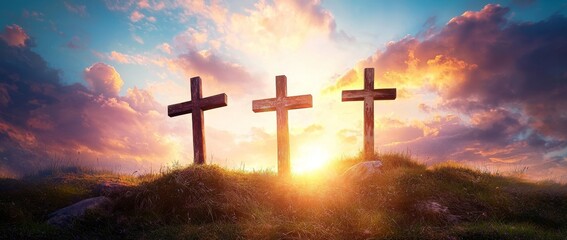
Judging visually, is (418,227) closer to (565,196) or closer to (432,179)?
(432,179)

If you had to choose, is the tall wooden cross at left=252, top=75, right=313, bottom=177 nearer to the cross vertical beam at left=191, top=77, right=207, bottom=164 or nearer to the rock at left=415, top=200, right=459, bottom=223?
the cross vertical beam at left=191, top=77, right=207, bottom=164

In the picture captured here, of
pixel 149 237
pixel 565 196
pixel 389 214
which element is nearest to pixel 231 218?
pixel 149 237

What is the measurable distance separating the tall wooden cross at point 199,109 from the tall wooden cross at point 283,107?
1766 millimetres

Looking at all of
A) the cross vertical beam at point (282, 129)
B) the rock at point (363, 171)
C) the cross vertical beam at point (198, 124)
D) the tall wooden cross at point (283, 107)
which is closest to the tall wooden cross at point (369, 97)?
the rock at point (363, 171)

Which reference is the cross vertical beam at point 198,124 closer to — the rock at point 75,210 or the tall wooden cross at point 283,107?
the tall wooden cross at point 283,107

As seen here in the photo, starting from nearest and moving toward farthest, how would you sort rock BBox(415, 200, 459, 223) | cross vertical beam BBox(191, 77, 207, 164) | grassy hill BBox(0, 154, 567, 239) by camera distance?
grassy hill BBox(0, 154, 567, 239)
rock BBox(415, 200, 459, 223)
cross vertical beam BBox(191, 77, 207, 164)

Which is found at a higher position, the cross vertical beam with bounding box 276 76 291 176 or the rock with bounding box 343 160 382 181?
the cross vertical beam with bounding box 276 76 291 176

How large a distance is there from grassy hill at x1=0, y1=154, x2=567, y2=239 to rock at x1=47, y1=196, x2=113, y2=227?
0.27 meters

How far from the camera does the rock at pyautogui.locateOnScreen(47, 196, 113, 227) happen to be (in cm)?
928

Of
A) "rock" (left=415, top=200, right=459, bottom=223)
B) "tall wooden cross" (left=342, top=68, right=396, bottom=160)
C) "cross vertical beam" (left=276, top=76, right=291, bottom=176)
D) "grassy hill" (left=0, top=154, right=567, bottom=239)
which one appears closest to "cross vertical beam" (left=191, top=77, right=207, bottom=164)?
"cross vertical beam" (left=276, top=76, right=291, bottom=176)

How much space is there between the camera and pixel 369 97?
15859 millimetres

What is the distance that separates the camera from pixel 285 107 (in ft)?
48.0

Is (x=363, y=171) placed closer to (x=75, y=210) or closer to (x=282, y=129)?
(x=282, y=129)

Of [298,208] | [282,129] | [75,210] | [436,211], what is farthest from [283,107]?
[75,210]
